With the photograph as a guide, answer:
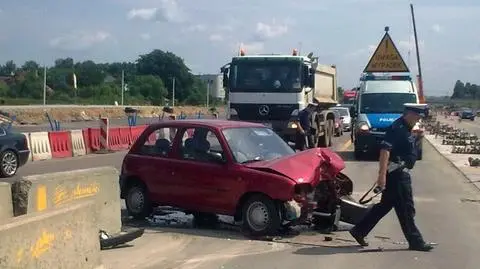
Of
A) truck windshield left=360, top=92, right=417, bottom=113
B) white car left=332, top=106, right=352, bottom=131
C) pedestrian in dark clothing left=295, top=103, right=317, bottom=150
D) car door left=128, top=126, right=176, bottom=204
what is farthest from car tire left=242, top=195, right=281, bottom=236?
white car left=332, top=106, right=352, bottom=131

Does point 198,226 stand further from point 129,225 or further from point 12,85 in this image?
point 12,85

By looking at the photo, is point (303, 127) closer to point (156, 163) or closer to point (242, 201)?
point (156, 163)

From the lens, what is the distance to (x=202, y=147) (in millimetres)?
10328

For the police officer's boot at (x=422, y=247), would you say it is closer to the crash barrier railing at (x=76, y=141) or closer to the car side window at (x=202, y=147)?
the car side window at (x=202, y=147)

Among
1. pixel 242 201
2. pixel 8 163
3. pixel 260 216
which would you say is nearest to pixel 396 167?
pixel 260 216

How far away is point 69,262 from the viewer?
6.54m

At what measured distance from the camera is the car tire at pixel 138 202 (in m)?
10.9

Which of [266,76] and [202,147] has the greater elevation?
[266,76]

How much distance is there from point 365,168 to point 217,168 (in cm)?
1089

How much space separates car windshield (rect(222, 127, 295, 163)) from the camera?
10.1 m

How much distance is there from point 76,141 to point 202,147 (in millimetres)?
14175

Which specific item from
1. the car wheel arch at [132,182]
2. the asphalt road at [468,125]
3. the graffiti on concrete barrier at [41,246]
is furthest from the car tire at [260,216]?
the asphalt road at [468,125]

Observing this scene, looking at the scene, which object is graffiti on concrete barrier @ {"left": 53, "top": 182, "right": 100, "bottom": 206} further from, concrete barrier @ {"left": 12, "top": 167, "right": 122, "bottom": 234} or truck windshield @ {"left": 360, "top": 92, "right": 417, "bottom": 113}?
truck windshield @ {"left": 360, "top": 92, "right": 417, "bottom": 113}

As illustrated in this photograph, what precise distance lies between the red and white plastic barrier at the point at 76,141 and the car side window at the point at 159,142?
10.6 metres
